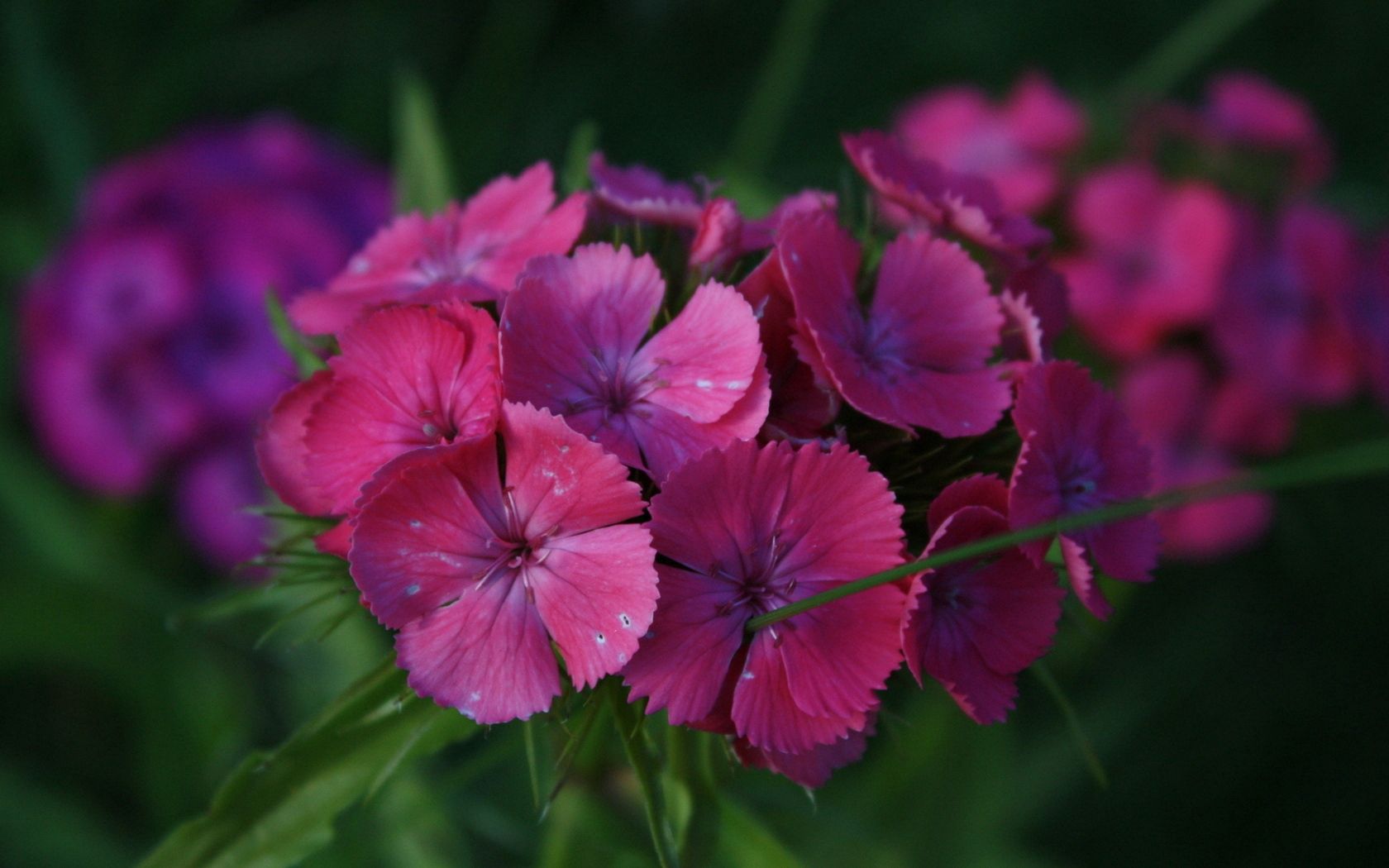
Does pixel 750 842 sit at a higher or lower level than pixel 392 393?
lower

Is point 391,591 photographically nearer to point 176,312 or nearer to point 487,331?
point 487,331

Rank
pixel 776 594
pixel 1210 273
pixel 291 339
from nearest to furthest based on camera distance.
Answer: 1. pixel 776 594
2. pixel 291 339
3. pixel 1210 273

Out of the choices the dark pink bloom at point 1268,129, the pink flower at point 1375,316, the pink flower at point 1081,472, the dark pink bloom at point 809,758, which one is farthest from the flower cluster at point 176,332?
the pink flower at point 1375,316

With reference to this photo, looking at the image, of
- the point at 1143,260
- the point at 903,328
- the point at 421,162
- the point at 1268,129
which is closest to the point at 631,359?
the point at 903,328

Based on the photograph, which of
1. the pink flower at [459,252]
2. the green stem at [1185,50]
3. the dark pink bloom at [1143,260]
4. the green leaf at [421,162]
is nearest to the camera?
the pink flower at [459,252]

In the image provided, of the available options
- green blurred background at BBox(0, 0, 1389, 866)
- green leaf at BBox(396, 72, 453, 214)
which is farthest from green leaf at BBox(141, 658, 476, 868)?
green leaf at BBox(396, 72, 453, 214)

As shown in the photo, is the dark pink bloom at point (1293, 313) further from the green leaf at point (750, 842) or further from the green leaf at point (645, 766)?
the green leaf at point (645, 766)

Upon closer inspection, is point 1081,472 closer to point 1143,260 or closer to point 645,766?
point 645,766
